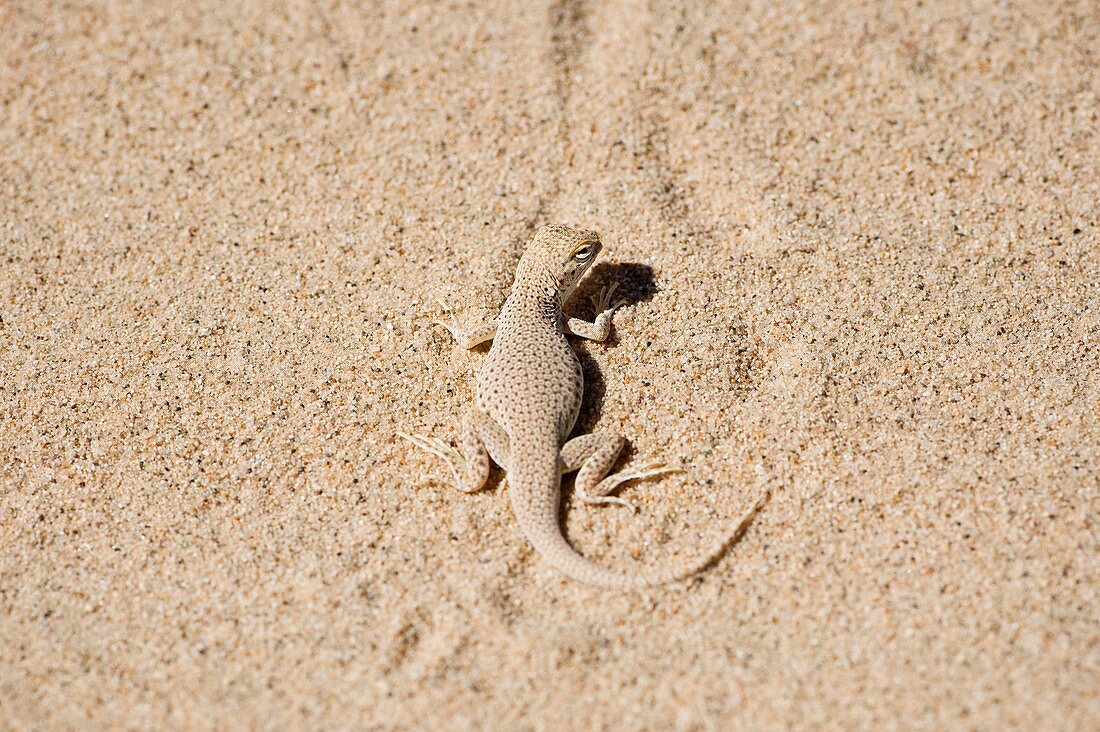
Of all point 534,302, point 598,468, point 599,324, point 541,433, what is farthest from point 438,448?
point 599,324

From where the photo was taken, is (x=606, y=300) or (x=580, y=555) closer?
(x=580, y=555)

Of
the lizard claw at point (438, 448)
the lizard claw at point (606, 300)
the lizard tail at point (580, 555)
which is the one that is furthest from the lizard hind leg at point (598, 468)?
the lizard claw at point (606, 300)

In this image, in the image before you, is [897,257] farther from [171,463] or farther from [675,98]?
[171,463]

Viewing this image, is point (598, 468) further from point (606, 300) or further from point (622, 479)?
point (606, 300)

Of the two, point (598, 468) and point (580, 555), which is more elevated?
point (598, 468)

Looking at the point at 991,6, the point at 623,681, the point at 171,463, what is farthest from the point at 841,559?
the point at 991,6

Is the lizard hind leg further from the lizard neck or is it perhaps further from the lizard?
the lizard neck

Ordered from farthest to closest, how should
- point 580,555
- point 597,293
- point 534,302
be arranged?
point 597,293 < point 534,302 < point 580,555

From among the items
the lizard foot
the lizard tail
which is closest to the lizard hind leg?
the lizard foot
